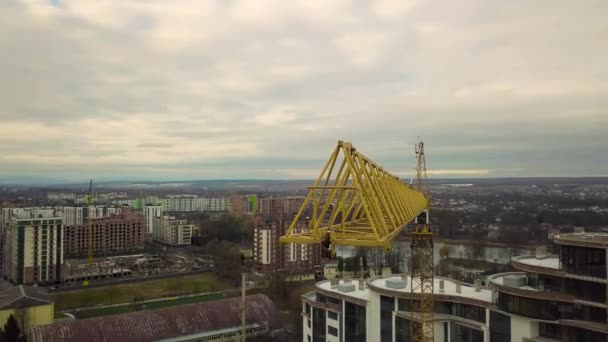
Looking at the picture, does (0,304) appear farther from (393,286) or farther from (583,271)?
(583,271)

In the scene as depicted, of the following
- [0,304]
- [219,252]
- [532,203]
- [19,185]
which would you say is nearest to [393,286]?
[0,304]

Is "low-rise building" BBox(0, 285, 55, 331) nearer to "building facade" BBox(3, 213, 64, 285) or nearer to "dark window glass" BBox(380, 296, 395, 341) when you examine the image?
"building facade" BBox(3, 213, 64, 285)

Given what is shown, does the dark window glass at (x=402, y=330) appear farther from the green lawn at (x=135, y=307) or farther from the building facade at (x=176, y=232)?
the building facade at (x=176, y=232)

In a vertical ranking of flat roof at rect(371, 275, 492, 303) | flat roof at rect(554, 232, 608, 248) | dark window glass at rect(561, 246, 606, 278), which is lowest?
flat roof at rect(371, 275, 492, 303)

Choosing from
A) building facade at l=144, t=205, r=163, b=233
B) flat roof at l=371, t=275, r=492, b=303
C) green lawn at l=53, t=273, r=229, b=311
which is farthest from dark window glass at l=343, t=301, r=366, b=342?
building facade at l=144, t=205, r=163, b=233

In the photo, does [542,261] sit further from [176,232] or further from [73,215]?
[73,215]

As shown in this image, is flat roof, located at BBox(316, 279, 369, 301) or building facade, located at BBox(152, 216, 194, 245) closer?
flat roof, located at BBox(316, 279, 369, 301)

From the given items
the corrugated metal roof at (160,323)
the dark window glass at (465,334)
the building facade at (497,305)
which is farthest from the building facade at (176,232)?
the dark window glass at (465,334)
